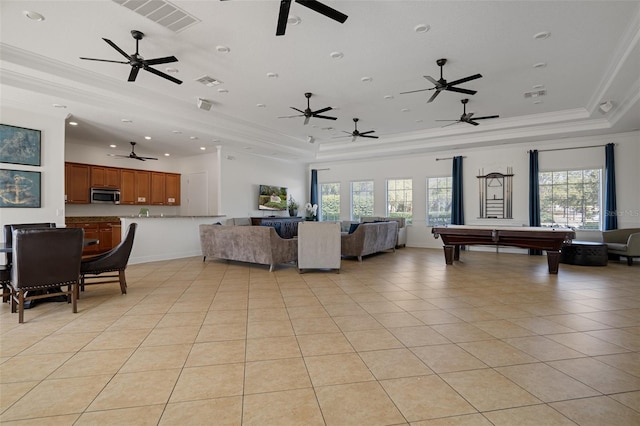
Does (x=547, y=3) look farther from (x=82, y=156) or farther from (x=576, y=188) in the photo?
(x=82, y=156)

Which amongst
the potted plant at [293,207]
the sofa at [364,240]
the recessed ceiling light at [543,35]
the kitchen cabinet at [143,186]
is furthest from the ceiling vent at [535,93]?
the kitchen cabinet at [143,186]

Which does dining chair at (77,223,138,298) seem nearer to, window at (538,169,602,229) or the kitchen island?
the kitchen island

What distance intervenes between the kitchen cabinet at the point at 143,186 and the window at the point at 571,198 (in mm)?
11249

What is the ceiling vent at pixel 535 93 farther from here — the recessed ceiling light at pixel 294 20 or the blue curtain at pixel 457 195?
the recessed ceiling light at pixel 294 20

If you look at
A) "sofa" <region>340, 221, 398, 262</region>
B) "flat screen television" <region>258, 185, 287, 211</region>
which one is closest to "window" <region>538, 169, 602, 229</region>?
"sofa" <region>340, 221, 398, 262</region>

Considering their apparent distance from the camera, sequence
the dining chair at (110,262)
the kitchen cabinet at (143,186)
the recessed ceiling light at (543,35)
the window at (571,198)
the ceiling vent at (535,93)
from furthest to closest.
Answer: the kitchen cabinet at (143,186) < the window at (571,198) < the ceiling vent at (535,93) < the dining chair at (110,262) < the recessed ceiling light at (543,35)

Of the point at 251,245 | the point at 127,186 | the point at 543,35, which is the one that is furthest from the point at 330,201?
the point at 543,35

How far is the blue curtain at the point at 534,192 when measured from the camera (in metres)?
8.48

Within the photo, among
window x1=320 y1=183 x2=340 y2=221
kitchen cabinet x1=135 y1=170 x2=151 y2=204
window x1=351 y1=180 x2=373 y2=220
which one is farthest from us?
window x1=320 y1=183 x2=340 y2=221

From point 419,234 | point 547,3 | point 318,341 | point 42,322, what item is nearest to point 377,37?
point 547,3

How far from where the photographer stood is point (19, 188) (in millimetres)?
5387

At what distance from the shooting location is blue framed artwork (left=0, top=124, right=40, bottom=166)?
524 cm

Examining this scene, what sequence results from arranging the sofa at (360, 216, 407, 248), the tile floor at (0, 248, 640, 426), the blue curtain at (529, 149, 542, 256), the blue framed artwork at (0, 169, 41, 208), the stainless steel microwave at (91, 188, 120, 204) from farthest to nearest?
the sofa at (360, 216, 407, 248)
the stainless steel microwave at (91, 188, 120, 204)
the blue curtain at (529, 149, 542, 256)
the blue framed artwork at (0, 169, 41, 208)
the tile floor at (0, 248, 640, 426)

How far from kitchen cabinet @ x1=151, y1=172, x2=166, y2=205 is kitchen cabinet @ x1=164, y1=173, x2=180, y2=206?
97 millimetres
